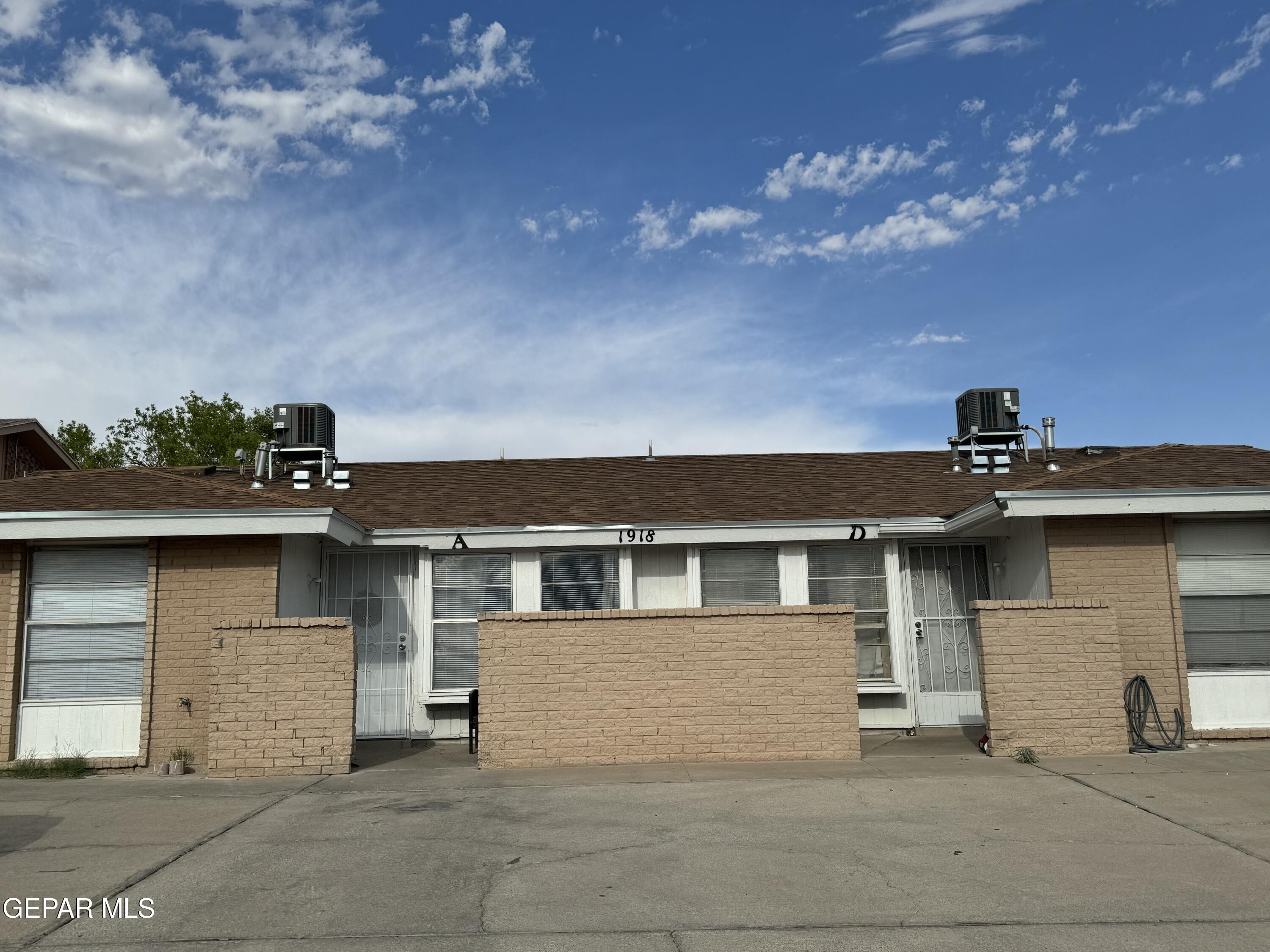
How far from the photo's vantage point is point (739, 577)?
41.2 ft

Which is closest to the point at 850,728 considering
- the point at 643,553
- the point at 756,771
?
the point at 756,771

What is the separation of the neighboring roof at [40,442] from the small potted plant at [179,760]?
13.5 m

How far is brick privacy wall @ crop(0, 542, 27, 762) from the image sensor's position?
→ 34.4ft

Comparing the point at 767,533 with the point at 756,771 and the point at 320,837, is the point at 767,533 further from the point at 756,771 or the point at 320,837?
the point at 320,837

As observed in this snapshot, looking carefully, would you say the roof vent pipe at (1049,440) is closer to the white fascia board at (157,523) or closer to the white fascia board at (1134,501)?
the white fascia board at (1134,501)

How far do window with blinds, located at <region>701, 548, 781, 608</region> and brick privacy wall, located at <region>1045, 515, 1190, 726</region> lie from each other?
3.27 metres

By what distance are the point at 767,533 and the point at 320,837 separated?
6674 mm

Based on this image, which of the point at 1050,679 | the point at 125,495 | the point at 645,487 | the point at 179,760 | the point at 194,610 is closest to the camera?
the point at 1050,679

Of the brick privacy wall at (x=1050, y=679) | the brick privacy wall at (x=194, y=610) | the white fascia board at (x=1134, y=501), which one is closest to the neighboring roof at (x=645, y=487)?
the white fascia board at (x=1134, y=501)

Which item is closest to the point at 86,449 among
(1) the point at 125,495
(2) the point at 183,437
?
(2) the point at 183,437

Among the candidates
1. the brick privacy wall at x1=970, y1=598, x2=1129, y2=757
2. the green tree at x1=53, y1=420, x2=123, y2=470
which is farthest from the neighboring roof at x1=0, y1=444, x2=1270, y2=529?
the green tree at x1=53, y1=420, x2=123, y2=470

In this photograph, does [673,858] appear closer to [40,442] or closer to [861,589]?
[861,589]

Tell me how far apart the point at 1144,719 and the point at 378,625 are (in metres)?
8.84

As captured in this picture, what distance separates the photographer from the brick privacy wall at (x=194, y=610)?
1051 cm
